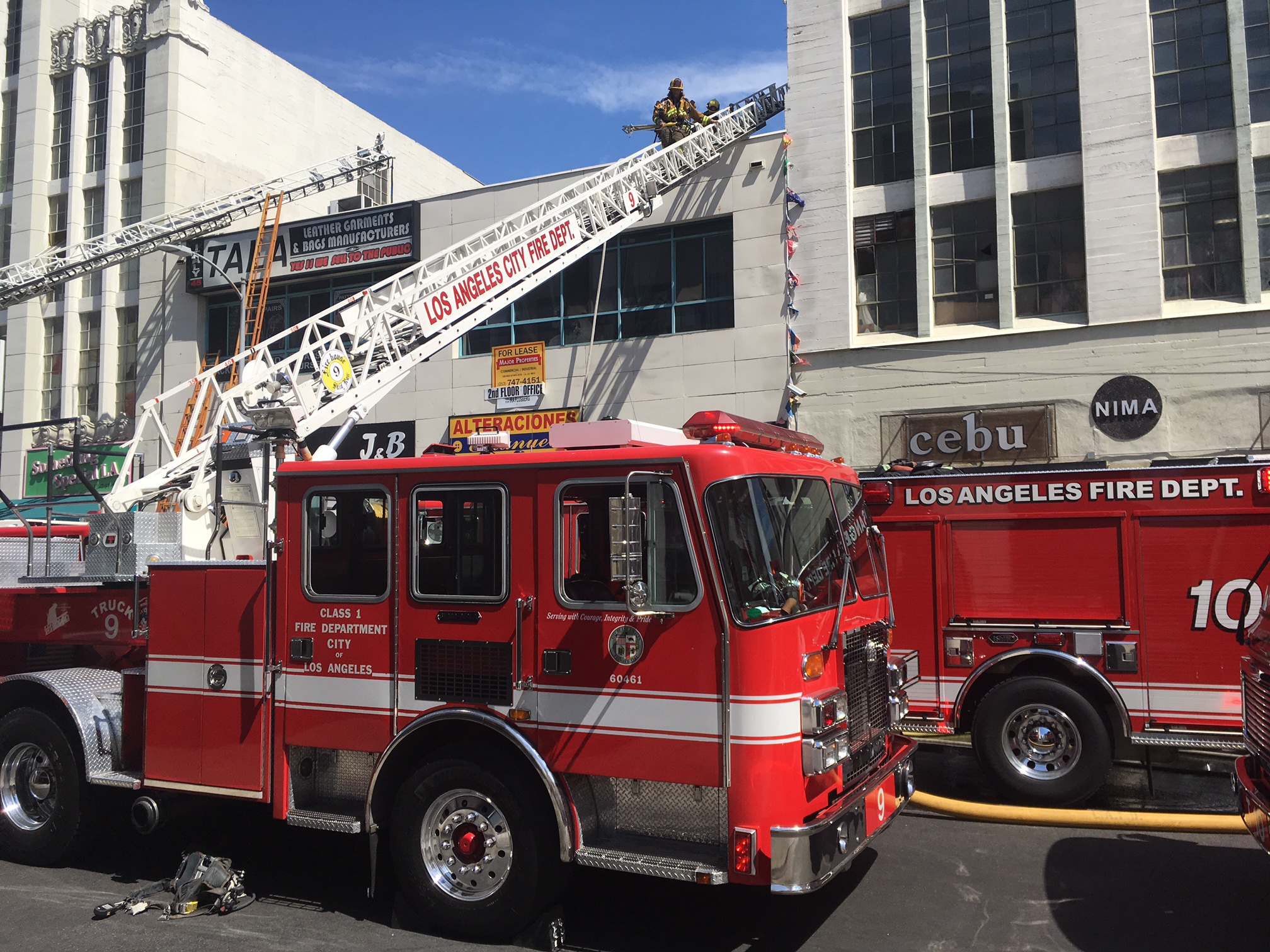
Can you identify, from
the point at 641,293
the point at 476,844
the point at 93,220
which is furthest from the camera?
the point at 93,220

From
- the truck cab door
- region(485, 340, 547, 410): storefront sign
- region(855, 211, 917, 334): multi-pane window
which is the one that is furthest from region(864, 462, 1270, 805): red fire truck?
region(485, 340, 547, 410): storefront sign

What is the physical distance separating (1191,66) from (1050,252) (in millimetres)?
3663

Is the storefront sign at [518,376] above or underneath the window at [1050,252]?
underneath

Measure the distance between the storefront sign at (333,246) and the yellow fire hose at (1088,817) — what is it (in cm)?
1761

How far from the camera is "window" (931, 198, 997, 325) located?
17391 millimetres

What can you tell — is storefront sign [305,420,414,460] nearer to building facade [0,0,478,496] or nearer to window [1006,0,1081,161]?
building facade [0,0,478,496]

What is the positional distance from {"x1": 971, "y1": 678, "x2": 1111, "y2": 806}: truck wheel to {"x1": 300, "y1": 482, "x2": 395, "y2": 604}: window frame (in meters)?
5.10

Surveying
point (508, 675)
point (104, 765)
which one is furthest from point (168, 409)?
point (508, 675)

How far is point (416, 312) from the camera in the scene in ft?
42.5

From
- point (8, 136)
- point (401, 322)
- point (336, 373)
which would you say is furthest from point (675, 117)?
point (8, 136)

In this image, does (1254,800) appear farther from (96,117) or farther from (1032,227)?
(96,117)

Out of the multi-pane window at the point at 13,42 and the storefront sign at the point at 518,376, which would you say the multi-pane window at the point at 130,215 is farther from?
the storefront sign at the point at 518,376

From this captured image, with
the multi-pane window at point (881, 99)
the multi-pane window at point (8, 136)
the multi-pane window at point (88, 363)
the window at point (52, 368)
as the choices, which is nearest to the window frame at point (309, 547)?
the multi-pane window at point (881, 99)

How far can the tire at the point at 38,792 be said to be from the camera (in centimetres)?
641
